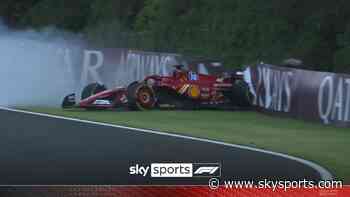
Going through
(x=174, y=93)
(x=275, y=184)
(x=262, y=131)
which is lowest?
(x=275, y=184)

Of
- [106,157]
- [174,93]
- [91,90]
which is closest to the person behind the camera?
[106,157]

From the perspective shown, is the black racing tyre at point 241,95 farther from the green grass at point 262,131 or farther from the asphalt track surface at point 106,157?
the asphalt track surface at point 106,157

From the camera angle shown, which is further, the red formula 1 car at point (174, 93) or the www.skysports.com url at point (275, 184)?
the red formula 1 car at point (174, 93)

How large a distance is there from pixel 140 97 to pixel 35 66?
394 millimetres

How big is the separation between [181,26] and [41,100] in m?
0.60

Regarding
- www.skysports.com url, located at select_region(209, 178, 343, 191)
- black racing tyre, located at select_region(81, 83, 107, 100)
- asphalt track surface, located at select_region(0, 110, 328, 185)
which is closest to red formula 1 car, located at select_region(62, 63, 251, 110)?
black racing tyre, located at select_region(81, 83, 107, 100)

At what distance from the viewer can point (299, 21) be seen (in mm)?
4633

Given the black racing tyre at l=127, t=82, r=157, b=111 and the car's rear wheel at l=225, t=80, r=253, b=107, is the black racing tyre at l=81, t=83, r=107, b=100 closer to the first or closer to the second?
the black racing tyre at l=127, t=82, r=157, b=111

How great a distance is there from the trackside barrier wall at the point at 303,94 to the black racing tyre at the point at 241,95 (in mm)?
28

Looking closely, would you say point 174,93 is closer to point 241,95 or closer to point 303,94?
point 241,95

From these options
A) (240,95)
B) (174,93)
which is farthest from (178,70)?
(240,95)

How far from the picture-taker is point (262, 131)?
13.7ft

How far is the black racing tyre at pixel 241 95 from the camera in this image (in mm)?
4250

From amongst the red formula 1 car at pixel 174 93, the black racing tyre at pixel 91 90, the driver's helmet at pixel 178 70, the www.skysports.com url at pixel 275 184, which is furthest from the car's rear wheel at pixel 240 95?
the black racing tyre at pixel 91 90
